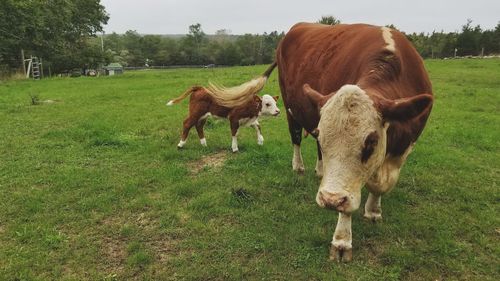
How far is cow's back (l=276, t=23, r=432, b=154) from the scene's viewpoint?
356 cm

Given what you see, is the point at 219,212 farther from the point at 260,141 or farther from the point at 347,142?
the point at 260,141

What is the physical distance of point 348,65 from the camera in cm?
409

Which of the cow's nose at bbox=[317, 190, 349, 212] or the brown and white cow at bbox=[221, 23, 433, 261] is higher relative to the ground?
the brown and white cow at bbox=[221, 23, 433, 261]

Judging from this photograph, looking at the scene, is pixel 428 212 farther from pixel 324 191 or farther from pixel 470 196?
pixel 324 191

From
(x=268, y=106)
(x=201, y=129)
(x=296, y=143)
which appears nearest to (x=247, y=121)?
(x=268, y=106)

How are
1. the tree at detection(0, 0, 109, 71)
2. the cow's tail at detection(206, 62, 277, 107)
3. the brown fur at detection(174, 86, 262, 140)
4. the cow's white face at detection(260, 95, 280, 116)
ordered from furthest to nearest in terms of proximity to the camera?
the tree at detection(0, 0, 109, 71), the cow's white face at detection(260, 95, 280, 116), the brown fur at detection(174, 86, 262, 140), the cow's tail at detection(206, 62, 277, 107)

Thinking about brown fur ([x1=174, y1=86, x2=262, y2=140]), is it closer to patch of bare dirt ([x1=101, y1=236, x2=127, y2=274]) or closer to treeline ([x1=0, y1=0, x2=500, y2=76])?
patch of bare dirt ([x1=101, y1=236, x2=127, y2=274])

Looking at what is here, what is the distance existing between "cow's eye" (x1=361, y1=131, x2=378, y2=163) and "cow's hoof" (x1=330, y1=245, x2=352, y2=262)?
110 centimetres

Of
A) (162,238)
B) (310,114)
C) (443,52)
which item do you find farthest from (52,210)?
(443,52)

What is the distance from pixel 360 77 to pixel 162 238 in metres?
2.50

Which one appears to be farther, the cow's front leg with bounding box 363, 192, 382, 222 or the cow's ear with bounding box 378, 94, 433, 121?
the cow's front leg with bounding box 363, 192, 382, 222

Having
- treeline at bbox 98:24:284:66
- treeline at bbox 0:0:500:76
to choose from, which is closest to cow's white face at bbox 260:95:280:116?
treeline at bbox 0:0:500:76

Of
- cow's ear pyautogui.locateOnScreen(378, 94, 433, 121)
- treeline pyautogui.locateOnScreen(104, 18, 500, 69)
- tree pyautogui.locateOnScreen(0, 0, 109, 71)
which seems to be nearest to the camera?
cow's ear pyautogui.locateOnScreen(378, 94, 433, 121)

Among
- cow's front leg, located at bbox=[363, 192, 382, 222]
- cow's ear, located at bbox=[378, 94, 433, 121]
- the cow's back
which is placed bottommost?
cow's front leg, located at bbox=[363, 192, 382, 222]
